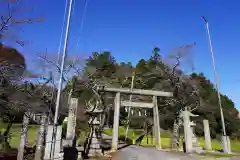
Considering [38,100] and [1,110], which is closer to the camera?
[1,110]

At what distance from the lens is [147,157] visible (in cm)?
1270

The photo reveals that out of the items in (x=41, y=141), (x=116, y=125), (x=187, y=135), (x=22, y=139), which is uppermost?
(x=116, y=125)

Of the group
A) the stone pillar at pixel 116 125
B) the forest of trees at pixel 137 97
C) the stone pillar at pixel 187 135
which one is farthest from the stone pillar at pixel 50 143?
the stone pillar at pixel 187 135

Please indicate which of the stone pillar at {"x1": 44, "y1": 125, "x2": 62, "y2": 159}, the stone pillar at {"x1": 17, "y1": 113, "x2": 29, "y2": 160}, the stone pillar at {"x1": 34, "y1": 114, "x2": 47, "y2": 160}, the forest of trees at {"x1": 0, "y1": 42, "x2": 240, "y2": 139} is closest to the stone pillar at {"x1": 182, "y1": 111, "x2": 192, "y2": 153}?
the forest of trees at {"x1": 0, "y1": 42, "x2": 240, "y2": 139}

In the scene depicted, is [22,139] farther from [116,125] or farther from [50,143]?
[116,125]

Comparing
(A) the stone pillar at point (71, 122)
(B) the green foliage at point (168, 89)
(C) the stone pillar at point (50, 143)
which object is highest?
(B) the green foliage at point (168, 89)

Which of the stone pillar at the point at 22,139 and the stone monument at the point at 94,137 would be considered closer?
the stone pillar at the point at 22,139

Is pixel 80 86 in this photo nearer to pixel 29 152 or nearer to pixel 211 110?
pixel 29 152

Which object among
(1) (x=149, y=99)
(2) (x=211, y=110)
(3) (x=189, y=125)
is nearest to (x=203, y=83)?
(2) (x=211, y=110)

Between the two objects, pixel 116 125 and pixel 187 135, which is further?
pixel 116 125

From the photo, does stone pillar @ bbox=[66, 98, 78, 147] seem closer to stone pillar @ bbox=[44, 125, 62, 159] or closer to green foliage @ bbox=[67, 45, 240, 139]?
stone pillar @ bbox=[44, 125, 62, 159]

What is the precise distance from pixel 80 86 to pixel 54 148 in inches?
A: 619

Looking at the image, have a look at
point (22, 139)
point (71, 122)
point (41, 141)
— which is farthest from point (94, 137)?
point (22, 139)

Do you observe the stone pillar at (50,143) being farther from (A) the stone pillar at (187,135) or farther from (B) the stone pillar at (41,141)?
(A) the stone pillar at (187,135)
